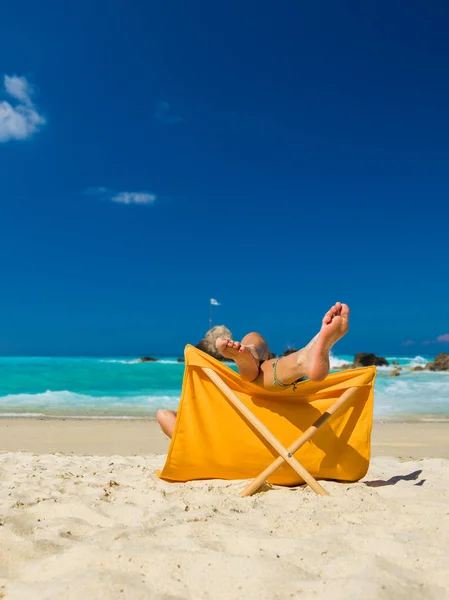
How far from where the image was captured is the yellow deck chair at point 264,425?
135 inches

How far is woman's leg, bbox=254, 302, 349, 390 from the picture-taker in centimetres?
287

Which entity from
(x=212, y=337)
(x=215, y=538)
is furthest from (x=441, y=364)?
(x=215, y=538)

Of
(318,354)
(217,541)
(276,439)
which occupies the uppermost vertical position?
(318,354)

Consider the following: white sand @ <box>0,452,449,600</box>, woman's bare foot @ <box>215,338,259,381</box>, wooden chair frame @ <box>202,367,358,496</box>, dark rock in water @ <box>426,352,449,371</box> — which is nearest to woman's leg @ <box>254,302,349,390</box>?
woman's bare foot @ <box>215,338,259,381</box>

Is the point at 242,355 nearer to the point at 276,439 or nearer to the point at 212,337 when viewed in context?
the point at 276,439

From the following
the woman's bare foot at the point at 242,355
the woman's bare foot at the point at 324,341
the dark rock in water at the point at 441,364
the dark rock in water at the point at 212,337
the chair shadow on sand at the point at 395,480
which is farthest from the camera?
the dark rock in water at the point at 212,337

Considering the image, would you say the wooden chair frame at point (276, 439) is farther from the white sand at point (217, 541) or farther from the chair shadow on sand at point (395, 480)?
the chair shadow on sand at point (395, 480)

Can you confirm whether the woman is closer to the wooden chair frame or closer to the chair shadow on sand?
the wooden chair frame

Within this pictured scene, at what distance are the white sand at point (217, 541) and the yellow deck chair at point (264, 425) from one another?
5.6 inches

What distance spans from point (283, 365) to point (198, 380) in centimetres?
61

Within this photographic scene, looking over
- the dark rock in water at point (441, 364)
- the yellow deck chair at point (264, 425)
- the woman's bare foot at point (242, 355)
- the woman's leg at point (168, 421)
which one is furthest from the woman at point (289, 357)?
the dark rock in water at point (441, 364)

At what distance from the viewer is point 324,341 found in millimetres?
2906

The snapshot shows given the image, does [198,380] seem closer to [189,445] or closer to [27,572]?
[189,445]

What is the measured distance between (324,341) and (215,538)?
1196 mm
